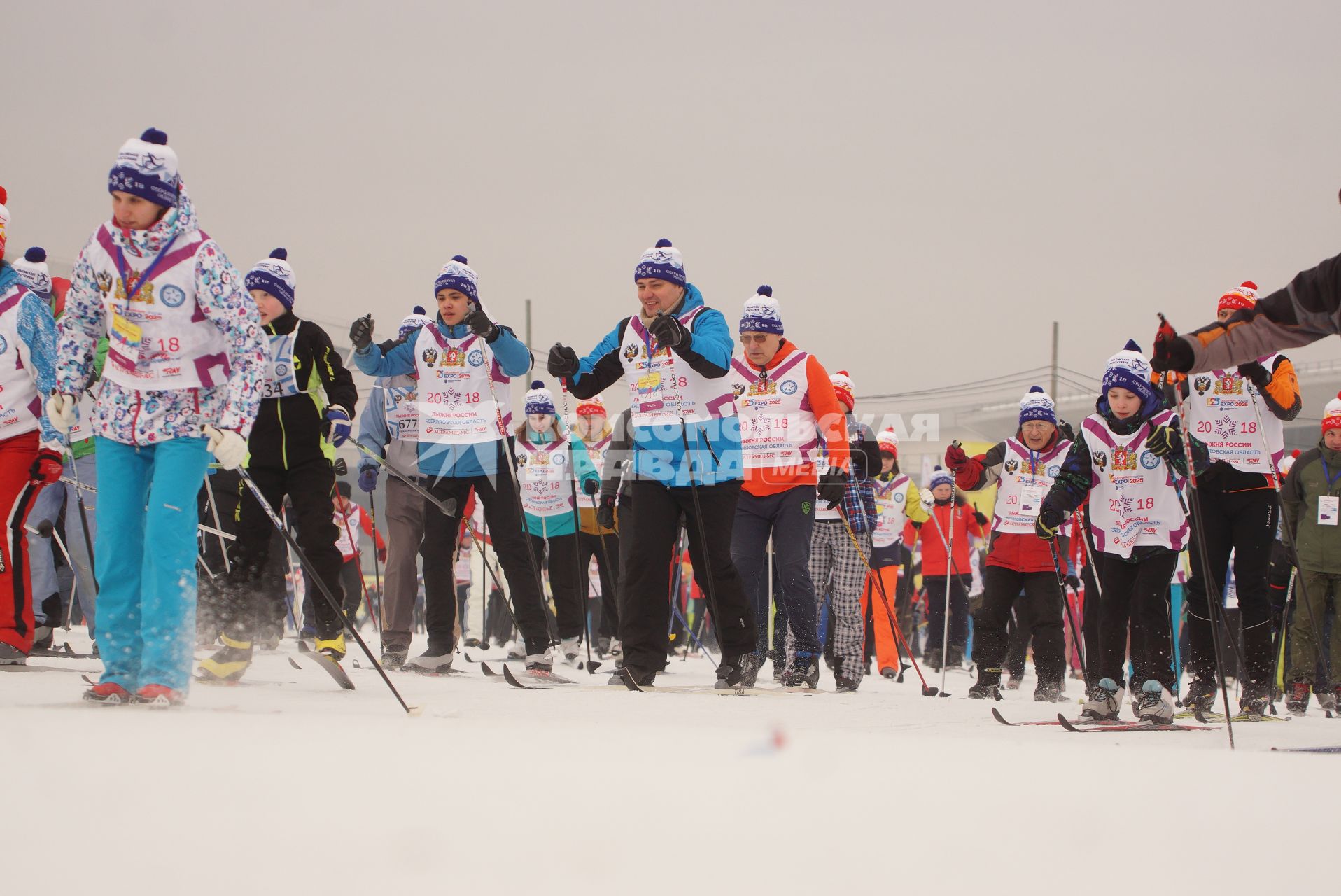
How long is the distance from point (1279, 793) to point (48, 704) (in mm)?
3595

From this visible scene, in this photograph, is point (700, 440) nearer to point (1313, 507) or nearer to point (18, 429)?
point (18, 429)

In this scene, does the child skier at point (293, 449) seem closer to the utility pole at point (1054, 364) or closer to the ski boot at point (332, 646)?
the ski boot at point (332, 646)

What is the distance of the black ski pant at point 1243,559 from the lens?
22.4ft

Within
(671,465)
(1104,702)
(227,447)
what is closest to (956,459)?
(671,465)

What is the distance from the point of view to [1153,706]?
219 inches

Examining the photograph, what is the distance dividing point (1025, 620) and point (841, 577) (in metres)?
1.41

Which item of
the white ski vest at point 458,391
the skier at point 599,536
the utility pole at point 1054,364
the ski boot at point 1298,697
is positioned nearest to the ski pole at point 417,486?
the white ski vest at point 458,391

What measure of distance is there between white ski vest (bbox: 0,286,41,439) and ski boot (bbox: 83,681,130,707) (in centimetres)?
196

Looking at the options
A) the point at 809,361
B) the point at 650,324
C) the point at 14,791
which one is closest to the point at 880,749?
the point at 14,791

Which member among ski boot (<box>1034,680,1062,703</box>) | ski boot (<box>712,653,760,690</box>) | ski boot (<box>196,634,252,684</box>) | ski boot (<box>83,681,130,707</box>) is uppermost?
ski boot (<box>83,681,130,707</box>)

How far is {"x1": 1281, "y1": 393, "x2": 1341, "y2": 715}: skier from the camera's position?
8.31 m

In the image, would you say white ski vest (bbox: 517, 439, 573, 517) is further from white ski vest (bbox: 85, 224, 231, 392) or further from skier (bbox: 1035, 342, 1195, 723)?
white ski vest (bbox: 85, 224, 231, 392)

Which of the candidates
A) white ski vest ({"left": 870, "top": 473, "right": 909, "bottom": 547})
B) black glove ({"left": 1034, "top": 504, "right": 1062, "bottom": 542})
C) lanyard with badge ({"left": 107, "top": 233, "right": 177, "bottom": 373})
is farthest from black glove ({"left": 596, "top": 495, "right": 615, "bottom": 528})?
white ski vest ({"left": 870, "top": 473, "right": 909, "bottom": 547})

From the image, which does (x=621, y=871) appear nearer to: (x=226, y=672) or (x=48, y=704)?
(x=48, y=704)
